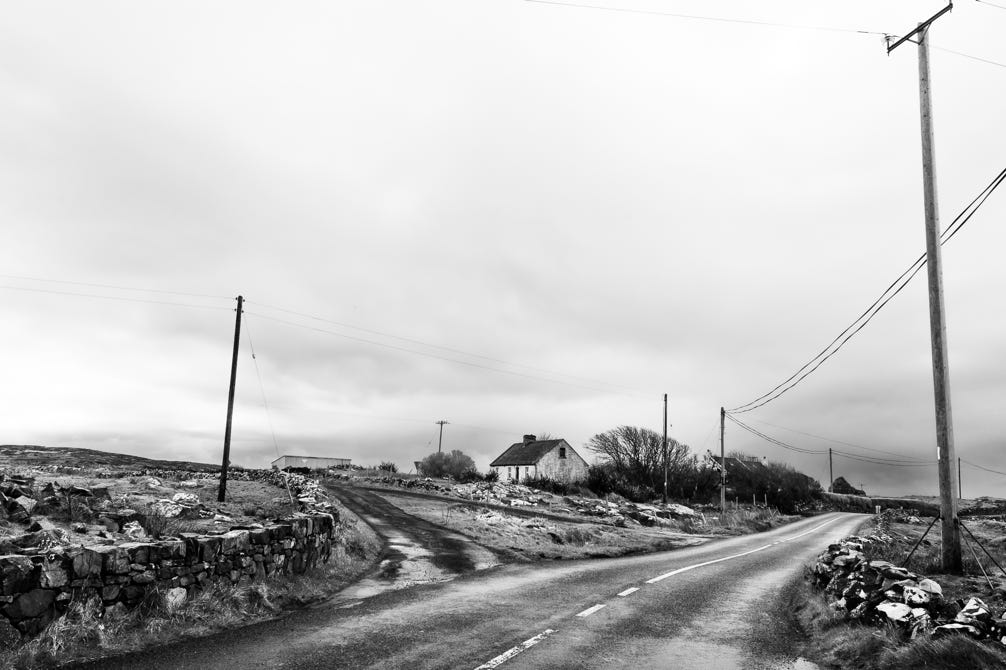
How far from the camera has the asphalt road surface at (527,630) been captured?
7500mm

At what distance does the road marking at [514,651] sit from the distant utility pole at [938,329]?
813cm

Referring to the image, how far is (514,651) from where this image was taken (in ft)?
25.7

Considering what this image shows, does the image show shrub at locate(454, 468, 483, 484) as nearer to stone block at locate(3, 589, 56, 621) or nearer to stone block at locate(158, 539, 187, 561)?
stone block at locate(158, 539, 187, 561)

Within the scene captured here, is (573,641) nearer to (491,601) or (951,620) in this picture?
(491,601)

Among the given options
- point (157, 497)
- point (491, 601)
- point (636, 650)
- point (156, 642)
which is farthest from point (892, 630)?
point (157, 497)

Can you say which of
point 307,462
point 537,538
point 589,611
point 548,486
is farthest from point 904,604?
point 307,462

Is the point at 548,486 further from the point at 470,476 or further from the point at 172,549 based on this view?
the point at 172,549

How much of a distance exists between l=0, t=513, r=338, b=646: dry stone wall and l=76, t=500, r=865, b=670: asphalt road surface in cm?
122

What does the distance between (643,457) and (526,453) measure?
15.1 metres

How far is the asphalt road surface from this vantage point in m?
7.50

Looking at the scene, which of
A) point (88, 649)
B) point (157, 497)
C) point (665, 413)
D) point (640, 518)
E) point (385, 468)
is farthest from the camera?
point (385, 468)

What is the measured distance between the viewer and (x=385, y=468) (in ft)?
219

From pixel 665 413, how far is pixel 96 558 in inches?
2017

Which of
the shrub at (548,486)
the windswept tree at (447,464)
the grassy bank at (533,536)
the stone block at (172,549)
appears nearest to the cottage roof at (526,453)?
the windswept tree at (447,464)
